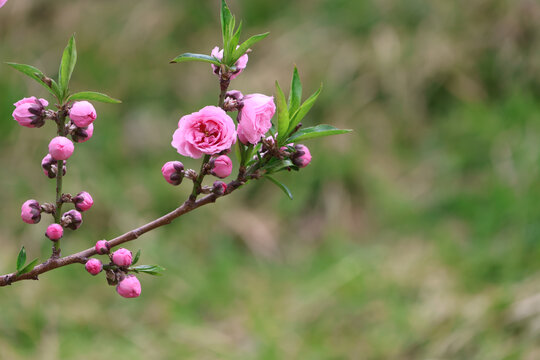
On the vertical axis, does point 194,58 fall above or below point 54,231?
above

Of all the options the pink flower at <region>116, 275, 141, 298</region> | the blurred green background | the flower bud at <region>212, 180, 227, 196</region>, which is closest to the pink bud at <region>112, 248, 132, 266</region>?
the pink flower at <region>116, 275, 141, 298</region>

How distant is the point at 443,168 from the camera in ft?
10.1

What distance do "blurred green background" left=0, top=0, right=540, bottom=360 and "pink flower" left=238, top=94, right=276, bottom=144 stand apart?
182cm

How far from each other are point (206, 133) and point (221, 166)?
39mm

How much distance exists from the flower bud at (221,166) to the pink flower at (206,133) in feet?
0.07

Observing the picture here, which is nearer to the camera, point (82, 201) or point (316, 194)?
point (82, 201)

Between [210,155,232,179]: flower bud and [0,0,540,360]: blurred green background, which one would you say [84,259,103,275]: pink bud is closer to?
[210,155,232,179]: flower bud

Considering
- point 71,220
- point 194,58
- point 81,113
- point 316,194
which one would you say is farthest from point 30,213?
point 316,194

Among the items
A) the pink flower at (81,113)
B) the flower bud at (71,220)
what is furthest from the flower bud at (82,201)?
the pink flower at (81,113)

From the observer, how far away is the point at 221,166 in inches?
27.0

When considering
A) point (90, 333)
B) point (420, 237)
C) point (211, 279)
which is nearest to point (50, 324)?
point (90, 333)

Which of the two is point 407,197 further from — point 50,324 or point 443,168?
point 50,324

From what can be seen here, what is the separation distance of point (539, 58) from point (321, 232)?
1439mm

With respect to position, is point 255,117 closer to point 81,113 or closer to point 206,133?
point 206,133
